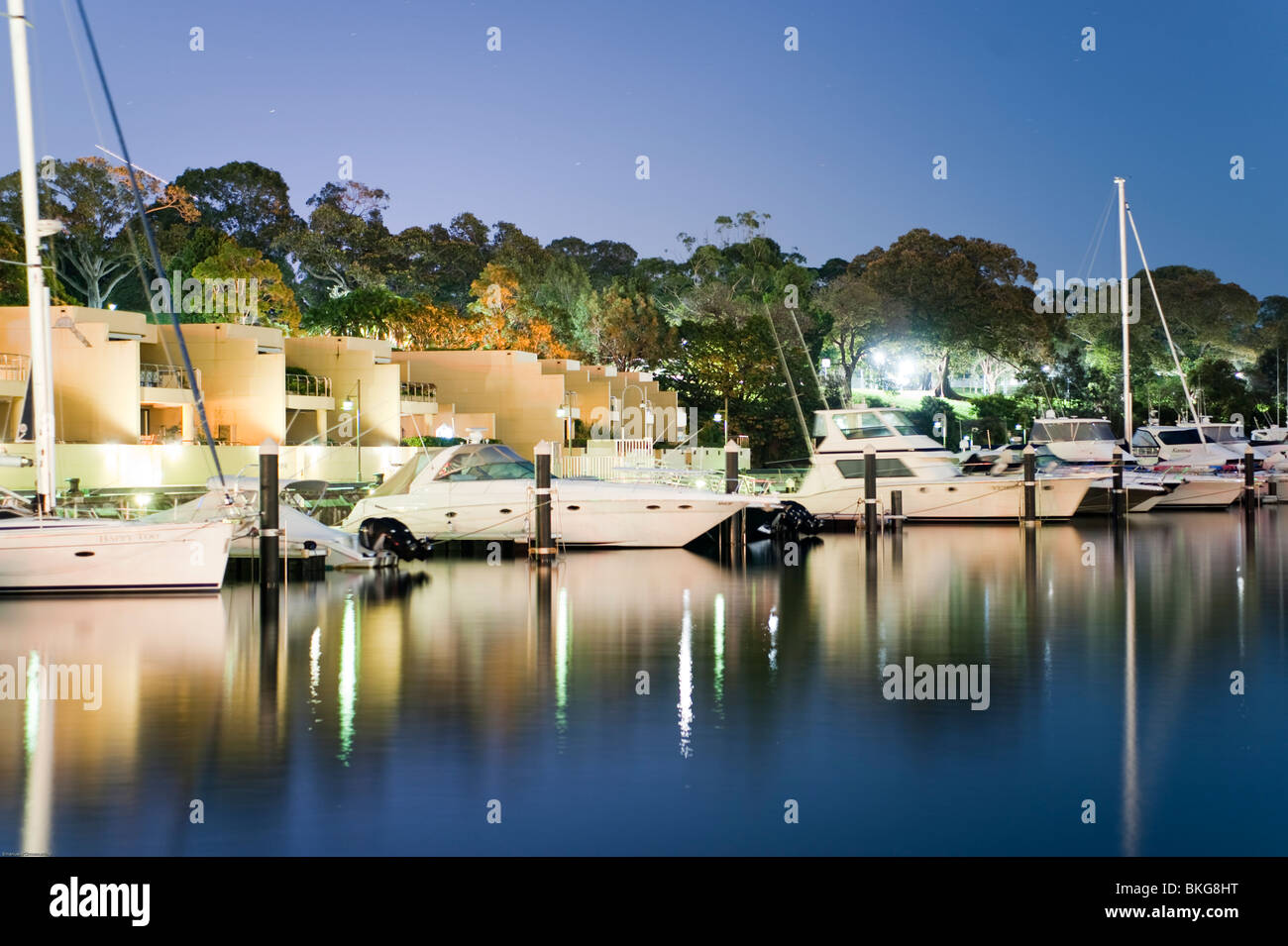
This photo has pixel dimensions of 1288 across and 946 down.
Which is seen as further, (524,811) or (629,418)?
(629,418)

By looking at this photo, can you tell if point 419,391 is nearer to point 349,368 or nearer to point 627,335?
point 349,368

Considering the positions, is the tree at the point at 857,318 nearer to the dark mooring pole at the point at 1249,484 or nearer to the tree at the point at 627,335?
the tree at the point at 627,335

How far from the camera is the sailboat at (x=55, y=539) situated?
55.7 feet

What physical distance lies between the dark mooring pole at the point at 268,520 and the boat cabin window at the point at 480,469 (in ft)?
20.1

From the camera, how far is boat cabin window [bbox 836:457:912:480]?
3027cm

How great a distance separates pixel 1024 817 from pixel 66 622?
11335mm

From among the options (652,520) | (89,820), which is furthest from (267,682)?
(652,520)

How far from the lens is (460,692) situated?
10.8m

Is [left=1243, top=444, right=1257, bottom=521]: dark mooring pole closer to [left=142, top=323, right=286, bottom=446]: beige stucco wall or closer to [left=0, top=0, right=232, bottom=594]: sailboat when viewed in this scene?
[left=142, top=323, right=286, bottom=446]: beige stucco wall

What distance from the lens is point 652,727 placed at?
9.45 meters

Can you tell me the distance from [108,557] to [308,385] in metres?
31.5

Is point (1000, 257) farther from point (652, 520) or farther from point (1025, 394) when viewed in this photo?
point (652, 520)

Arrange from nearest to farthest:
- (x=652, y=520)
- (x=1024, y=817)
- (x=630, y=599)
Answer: (x=1024, y=817) < (x=630, y=599) < (x=652, y=520)
